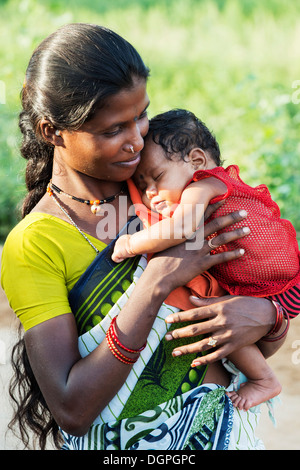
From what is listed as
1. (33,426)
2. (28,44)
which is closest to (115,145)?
(33,426)

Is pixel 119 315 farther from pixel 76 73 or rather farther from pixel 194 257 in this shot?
pixel 76 73

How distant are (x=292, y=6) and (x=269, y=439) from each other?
27.0 feet

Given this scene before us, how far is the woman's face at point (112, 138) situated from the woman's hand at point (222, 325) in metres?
0.48

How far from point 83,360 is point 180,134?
2.72 feet

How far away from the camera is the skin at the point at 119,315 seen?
188 cm

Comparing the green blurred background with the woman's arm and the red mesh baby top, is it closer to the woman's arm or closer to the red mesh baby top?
the red mesh baby top

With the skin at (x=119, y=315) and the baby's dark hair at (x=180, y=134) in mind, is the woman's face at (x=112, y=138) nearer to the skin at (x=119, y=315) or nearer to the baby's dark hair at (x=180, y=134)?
the skin at (x=119, y=315)

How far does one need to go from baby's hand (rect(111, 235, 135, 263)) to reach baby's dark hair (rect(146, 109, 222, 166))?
0.35m

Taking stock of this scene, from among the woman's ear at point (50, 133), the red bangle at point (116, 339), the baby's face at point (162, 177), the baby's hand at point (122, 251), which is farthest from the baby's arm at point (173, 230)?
the woman's ear at point (50, 133)

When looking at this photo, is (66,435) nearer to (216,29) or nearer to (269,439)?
(269,439)

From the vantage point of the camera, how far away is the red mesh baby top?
6.92ft

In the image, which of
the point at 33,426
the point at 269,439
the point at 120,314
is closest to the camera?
the point at 120,314

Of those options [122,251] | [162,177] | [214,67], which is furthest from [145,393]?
[214,67]

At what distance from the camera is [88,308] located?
199 centimetres
